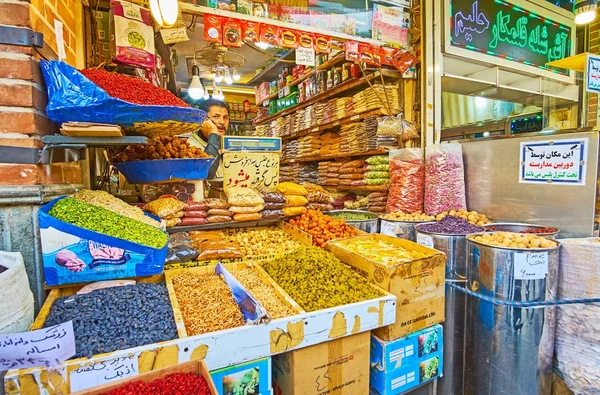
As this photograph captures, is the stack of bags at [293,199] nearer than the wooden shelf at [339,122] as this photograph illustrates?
Yes

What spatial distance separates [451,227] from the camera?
2.17 m

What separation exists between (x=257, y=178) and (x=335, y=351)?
5.04 ft

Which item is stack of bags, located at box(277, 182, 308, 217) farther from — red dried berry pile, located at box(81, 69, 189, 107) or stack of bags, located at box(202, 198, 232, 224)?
red dried berry pile, located at box(81, 69, 189, 107)

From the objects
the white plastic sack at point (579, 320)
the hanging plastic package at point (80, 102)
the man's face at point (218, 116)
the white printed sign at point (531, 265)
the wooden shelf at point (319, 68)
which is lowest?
the white plastic sack at point (579, 320)

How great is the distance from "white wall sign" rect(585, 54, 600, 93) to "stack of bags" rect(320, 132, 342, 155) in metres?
2.57

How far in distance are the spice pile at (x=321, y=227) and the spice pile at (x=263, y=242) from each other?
0.13 meters

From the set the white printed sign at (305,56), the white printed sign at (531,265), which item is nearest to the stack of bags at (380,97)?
the white printed sign at (305,56)

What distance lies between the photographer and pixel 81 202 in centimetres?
152

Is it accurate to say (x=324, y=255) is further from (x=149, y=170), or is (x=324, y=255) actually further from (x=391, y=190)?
(x=391, y=190)

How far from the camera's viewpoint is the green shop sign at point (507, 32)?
340 centimetres

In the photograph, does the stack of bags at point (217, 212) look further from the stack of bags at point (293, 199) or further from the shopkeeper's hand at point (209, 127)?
the shopkeeper's hand at point (209, 127)

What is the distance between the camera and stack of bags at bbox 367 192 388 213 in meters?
3.57

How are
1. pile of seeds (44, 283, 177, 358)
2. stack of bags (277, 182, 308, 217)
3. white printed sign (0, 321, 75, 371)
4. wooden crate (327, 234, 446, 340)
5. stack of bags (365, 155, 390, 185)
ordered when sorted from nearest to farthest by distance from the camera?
white printed sign (0, 321, 75, 371)
pile of seeds (44, 283, 177, 358)
wooden crate (327, 234, 446, 340)
stack of bags (277, 182, 308, 217)
stack of bags (365, 155, 390, 185)

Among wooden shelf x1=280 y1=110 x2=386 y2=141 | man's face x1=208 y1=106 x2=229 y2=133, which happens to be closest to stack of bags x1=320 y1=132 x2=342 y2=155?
wooden shelf x1=280 y1=110 x2=386 y2=141
